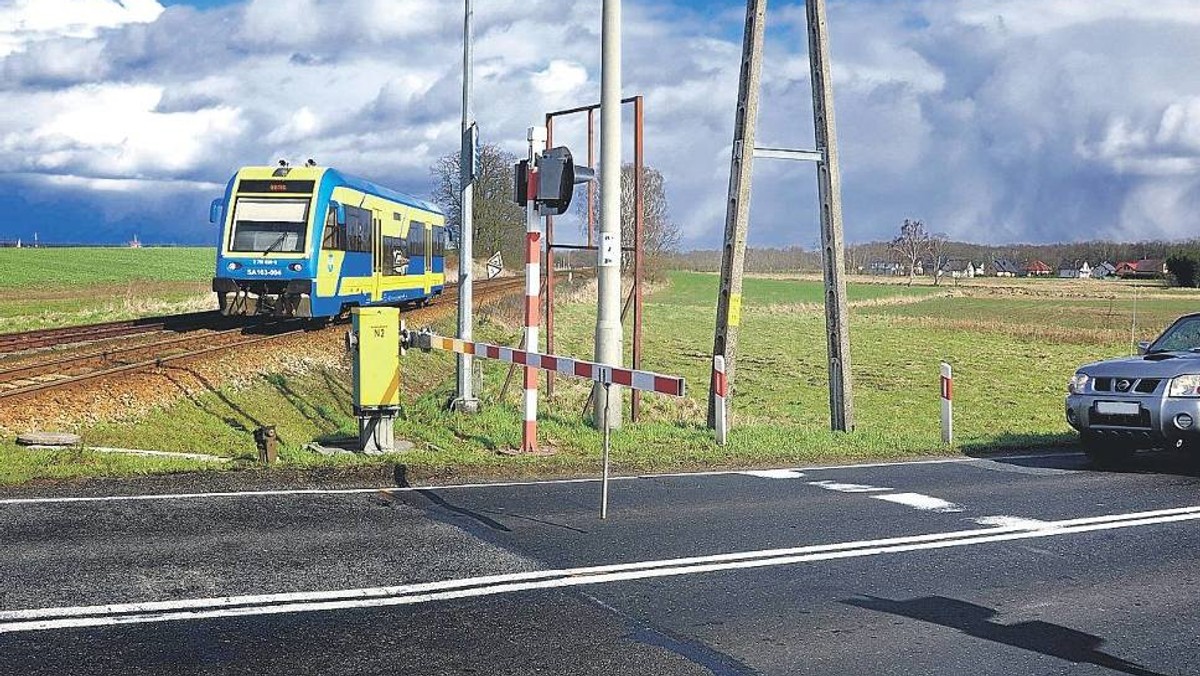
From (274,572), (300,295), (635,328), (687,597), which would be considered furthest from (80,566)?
(300,295)

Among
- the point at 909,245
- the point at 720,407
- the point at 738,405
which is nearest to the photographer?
the point at 720,407

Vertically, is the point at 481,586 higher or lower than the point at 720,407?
lower

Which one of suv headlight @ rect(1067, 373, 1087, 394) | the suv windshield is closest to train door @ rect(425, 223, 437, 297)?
the suv windshield

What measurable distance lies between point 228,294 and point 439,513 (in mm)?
17423

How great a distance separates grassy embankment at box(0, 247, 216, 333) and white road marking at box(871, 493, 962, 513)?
2336 cm

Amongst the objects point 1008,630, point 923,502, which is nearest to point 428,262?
point 923,502

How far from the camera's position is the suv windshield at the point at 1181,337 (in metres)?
12.5

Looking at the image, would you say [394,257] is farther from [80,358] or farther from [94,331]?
[80,358]

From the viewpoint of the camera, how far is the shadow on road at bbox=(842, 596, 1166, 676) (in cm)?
572

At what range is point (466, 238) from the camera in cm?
1647

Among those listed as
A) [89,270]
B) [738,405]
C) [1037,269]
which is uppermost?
[1037,269]

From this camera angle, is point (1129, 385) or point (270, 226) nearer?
point (1129, 385)

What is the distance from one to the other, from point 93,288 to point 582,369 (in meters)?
47.4

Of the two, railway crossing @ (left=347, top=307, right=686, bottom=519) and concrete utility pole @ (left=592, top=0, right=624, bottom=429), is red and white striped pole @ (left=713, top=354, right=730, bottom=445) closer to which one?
concrete utility pole @ (left=592, top=0, right=624, bottom=429)
